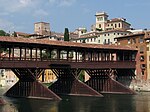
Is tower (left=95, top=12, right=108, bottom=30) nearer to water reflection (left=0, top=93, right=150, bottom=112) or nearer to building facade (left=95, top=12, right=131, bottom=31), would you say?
building facade (left=95, top=12, right=131, bottom=31)

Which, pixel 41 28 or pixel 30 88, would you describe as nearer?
pixel 30 88

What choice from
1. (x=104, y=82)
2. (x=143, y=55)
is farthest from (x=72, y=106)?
(x=143, y=55)

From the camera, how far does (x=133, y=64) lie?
69.1 m

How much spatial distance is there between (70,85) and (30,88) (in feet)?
27.7

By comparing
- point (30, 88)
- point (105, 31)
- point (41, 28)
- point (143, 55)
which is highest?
point (41, 28)

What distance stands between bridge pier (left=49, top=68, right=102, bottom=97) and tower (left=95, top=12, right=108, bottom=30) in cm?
9949

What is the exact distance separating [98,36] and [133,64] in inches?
1995

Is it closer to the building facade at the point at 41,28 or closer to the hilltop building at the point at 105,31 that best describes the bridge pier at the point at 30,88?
the hilltop building at the point at 105,31

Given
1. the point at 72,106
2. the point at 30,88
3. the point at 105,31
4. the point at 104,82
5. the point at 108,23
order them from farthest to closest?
the point at 108,23 → the point at 105,31 → the point at 104,82 → the point at 30,88 → the point at 72,106

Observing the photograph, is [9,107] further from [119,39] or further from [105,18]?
[105,18]

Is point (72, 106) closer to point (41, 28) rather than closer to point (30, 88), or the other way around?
point (30, 88)

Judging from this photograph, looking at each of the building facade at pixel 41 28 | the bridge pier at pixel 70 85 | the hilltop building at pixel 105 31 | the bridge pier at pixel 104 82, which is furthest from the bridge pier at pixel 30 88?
the building facade at pixel 41 28

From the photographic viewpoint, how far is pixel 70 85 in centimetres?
5862

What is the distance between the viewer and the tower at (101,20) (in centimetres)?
15825
